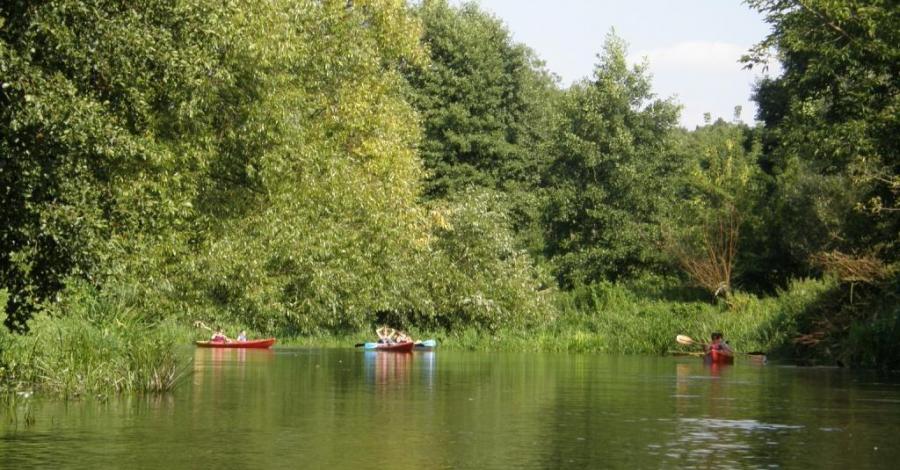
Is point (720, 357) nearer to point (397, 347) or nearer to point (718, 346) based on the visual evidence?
point (718, 346)

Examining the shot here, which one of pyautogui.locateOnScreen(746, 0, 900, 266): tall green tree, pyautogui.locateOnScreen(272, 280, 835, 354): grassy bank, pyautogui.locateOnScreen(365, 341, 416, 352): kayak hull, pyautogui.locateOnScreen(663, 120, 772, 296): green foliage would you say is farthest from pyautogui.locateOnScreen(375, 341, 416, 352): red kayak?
pyautogui.locateOnScreen(746, 0, 900, 266): tall green tree

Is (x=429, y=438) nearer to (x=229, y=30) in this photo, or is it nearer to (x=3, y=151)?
(x=3, y=151)

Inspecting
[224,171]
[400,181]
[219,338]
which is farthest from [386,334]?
[224,171]

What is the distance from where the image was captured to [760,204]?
5559 cm

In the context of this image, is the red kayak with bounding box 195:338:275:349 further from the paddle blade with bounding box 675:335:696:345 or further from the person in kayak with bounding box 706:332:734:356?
the person in kayak with bounding box 706:332:734:356

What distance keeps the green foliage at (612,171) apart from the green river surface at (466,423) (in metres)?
27.5

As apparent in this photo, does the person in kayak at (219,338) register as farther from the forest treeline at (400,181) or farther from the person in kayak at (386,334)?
the person in kayak at (386,334)

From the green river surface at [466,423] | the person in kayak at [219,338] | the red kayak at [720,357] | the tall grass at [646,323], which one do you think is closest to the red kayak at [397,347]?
the tall grass at [646,323]

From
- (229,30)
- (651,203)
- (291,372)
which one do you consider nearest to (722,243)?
(651,203)

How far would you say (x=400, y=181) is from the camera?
4241cm

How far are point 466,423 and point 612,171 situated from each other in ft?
138

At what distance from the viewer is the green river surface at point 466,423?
15.0m

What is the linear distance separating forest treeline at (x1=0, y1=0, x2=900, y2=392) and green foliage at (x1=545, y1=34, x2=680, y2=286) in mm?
148

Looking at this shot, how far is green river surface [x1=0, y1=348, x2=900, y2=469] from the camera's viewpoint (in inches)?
592
